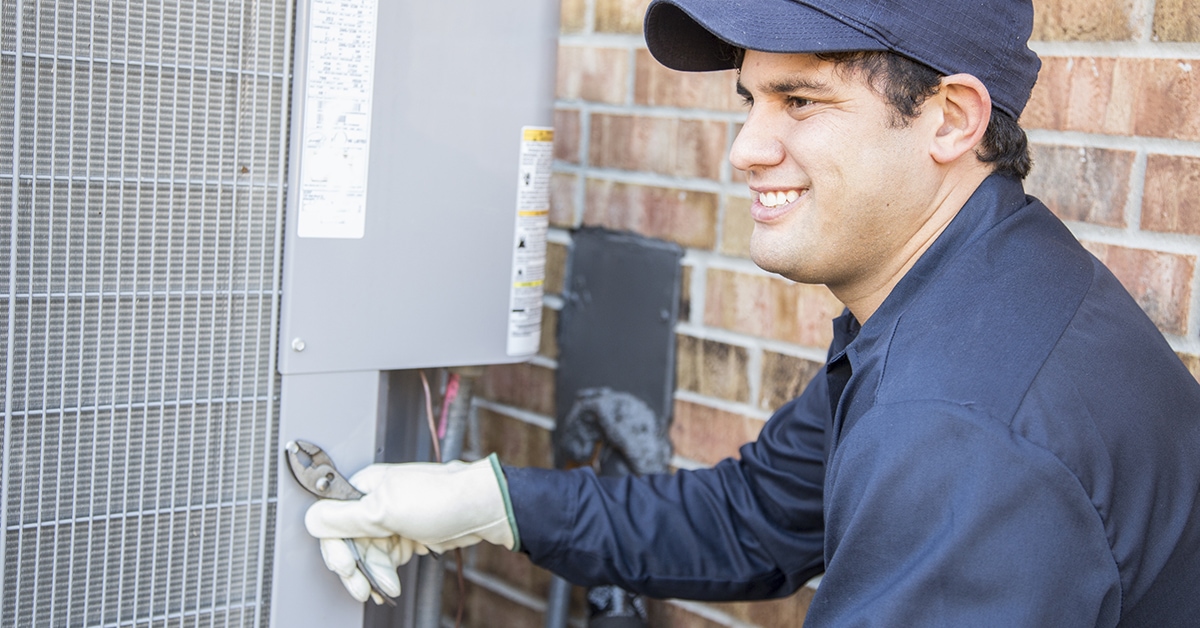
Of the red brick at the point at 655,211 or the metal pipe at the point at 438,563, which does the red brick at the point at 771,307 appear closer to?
the red brick at the point at 655,211

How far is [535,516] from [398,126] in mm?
515

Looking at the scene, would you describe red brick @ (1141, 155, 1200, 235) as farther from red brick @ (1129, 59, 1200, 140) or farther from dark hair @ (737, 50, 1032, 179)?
dark hair @ (737, 50, 1032, 179)

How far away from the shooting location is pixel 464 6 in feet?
4.10

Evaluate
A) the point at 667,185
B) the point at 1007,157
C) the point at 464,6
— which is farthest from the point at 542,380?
the point at 1007,157

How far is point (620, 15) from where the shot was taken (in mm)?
1729

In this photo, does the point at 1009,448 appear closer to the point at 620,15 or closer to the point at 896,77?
the point at 896,77

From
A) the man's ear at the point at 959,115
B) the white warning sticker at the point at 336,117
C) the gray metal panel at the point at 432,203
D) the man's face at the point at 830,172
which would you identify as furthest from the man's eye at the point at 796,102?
the white warning sticker at the point at 336,117

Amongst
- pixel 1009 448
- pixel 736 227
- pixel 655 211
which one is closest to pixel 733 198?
pixel 736 227

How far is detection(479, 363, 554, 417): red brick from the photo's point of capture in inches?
74.6

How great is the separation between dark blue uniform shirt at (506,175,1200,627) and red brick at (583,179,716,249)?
54cm

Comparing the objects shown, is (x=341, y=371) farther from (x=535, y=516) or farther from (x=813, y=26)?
(x=813, y=26)

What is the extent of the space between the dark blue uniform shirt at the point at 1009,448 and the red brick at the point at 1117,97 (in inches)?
9.6

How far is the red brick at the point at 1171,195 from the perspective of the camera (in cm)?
124

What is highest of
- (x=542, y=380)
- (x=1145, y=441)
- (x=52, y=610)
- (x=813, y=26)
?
(x=813, y=26)
